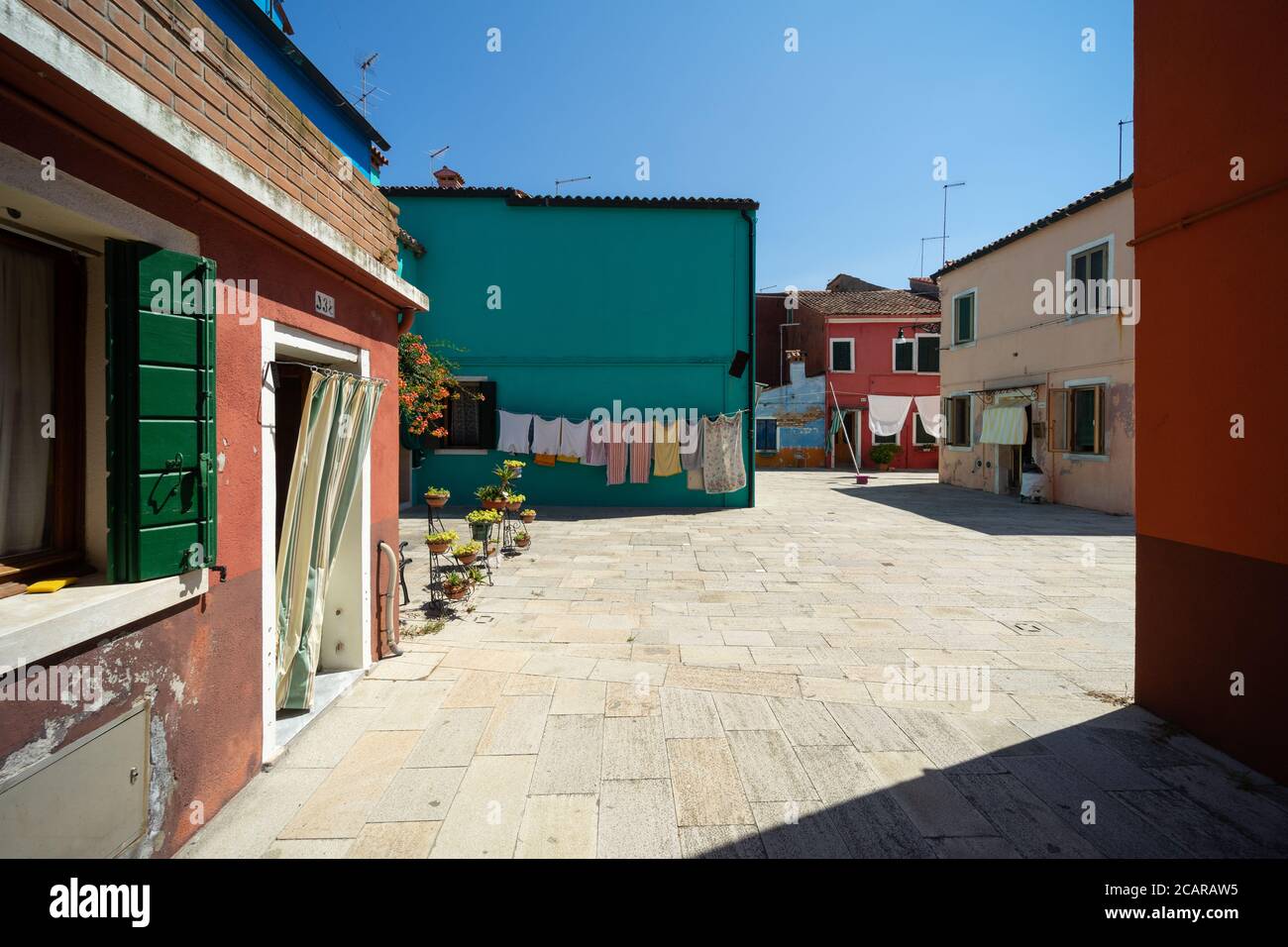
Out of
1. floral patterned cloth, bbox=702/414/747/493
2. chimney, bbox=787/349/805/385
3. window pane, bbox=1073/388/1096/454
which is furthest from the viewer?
chimney, bbox=787/349/805/385

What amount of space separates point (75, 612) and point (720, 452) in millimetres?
11629

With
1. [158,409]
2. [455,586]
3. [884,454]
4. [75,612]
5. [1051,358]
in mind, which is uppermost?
[1051,358]


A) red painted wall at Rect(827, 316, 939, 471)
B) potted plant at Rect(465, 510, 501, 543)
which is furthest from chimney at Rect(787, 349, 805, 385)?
potted plant at Rect(465, 510, 501, 543)

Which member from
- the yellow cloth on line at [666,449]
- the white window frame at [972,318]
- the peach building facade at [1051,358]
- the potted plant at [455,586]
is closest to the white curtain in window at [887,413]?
the peach building facade at [1051,358]

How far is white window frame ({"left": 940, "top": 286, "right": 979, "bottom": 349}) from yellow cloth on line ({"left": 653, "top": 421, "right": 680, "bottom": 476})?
9.42 meters

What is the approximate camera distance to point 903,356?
24.6 m

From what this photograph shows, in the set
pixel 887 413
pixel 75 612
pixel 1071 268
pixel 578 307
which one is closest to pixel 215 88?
Result: pixel 75 612

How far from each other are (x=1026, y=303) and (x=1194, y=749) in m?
14.0

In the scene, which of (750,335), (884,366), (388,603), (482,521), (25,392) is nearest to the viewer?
(25,392)

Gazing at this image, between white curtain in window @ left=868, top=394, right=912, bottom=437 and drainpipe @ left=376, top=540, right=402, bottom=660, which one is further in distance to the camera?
white curtain in window @ left=868, top=394, right=912, bottom=437

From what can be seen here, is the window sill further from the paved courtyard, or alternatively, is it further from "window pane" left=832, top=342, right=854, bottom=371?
"window pane" left=832, top=342, right=854, bottom=371

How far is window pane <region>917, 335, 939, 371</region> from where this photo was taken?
2414 centimetres

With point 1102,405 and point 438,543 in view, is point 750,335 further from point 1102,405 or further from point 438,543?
point 438,543

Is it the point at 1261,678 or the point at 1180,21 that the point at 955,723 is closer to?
the point at 1261,678
